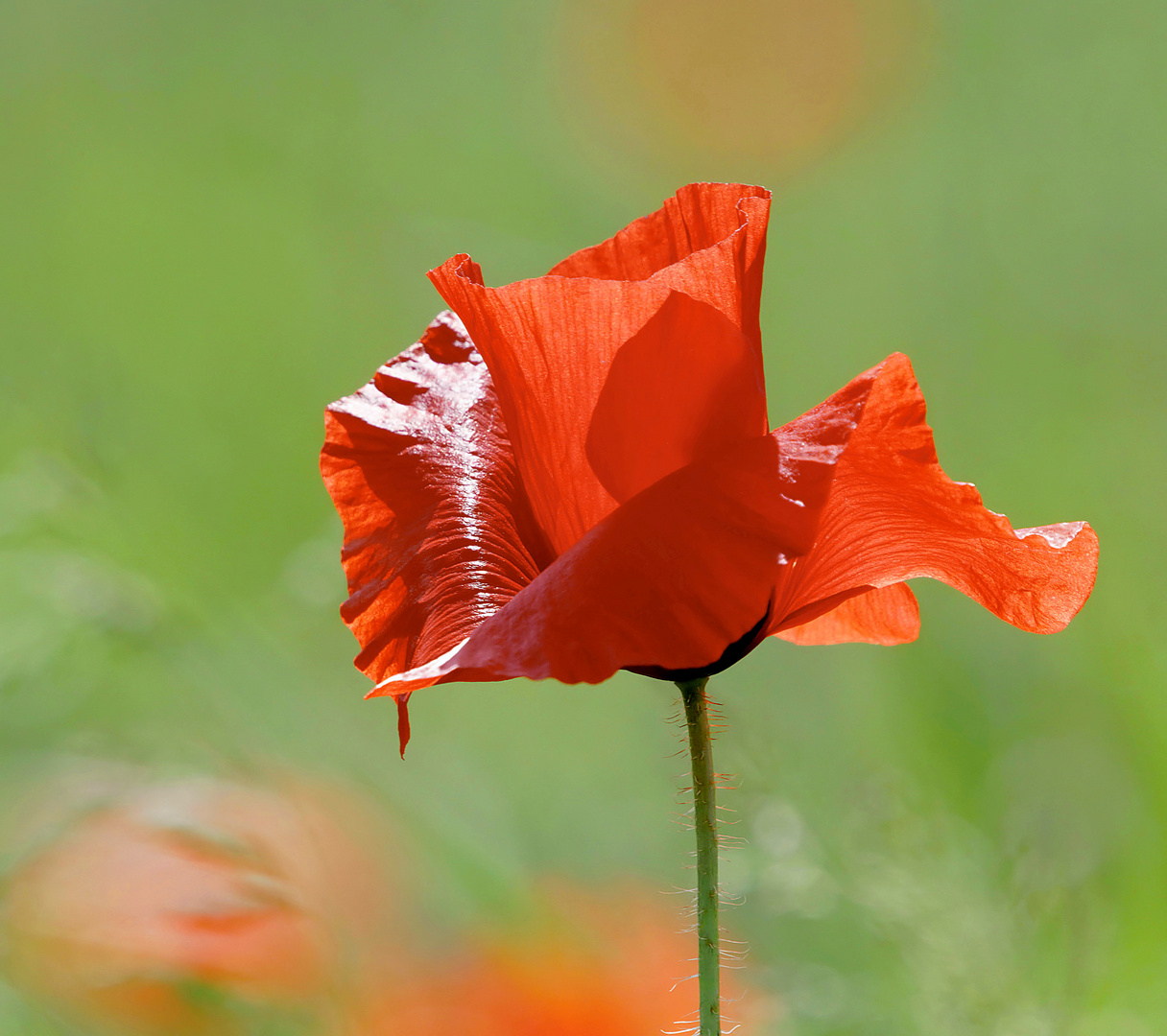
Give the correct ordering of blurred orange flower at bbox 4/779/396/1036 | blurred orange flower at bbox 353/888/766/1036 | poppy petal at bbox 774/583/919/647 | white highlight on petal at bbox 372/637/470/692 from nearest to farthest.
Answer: white highlight on petal at bbox 372/637/470/692, poppy petal at bbox 774/583/919/647, blurred orange flower at bbox 4/779/396/1036, blurred orange flower at bbox 353/888/766/1036

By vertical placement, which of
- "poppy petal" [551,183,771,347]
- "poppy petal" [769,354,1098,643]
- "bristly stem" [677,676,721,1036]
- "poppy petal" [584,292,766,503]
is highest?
"poppy petal" [551,183,771,347]

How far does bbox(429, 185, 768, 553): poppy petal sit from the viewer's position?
0.76 feet

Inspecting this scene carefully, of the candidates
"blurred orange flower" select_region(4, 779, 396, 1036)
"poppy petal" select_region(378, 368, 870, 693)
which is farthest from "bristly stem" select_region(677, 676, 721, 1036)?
"blurred orange flower" select_region(4, 779, 396, 1036)

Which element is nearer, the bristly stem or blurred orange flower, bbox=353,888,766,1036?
the bristly stem

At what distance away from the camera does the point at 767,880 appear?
47 cm

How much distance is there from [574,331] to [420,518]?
2.5 inches

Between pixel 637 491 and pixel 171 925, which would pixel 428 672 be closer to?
pixel 637 491

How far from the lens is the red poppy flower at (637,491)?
0.21 meters

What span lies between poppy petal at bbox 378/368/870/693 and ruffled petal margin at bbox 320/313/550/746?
2.1 inches

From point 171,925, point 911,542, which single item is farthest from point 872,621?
point 171,925

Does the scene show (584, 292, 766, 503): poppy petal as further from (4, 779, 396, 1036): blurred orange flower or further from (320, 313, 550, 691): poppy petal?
(4, 779, 396, 1036): blurred orange flower

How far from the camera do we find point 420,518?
27 cm

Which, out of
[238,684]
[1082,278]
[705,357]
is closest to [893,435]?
[705,357]

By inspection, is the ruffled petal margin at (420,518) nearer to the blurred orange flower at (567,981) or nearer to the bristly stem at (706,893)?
the bristly stem at (706,893)
